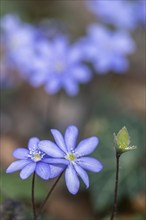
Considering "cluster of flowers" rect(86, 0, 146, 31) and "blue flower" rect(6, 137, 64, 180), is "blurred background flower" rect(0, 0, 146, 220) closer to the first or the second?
"cluster of flowers" rect(86, 0, 146, 31)

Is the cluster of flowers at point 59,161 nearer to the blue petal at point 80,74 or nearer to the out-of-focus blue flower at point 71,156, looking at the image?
the out-of-focus blue flower at point 71,156

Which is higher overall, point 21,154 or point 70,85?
point 70,85

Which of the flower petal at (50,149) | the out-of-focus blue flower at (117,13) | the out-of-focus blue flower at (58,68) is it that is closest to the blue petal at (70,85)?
the out-of-focus blue flower at (58,68)

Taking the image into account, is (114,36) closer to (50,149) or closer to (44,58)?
(44,58)

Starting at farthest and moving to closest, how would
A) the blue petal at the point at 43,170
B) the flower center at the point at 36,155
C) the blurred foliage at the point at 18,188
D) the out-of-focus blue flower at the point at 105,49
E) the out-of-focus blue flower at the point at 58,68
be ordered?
the out-of-focus blue flower at the point at 105,49 → the out-of-focus blue flower at the point at 58,68 → the blurred foliage at the point at 18,188 → the flower center at the point at 36,155 → the blue petal at the point at 43,170

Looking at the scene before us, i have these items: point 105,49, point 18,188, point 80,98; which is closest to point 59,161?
point 18,188

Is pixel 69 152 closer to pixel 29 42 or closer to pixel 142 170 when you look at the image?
pixel 142 170

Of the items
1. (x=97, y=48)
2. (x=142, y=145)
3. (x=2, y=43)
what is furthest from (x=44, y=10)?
(x=142, y=145)
